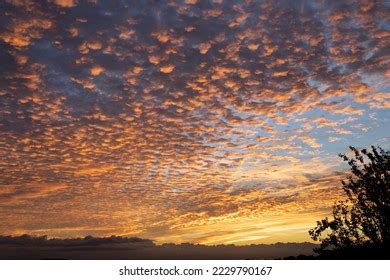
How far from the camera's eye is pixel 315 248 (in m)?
30.9
